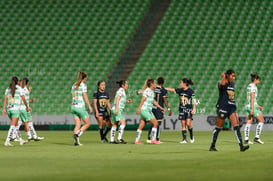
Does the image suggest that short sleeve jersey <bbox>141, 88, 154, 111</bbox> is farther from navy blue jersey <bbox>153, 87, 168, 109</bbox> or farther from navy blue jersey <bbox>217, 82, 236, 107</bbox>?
navy blue jersey <bbox>217, 82, 236, 107</bbox>

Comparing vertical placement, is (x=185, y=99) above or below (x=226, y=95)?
below

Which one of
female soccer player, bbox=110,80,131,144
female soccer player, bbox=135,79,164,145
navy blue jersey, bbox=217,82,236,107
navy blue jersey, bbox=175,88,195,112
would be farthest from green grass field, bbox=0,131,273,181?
navy blue jersey, bbox=175,88,195,112

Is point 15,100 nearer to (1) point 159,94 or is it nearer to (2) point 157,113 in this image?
(2) point 157,113

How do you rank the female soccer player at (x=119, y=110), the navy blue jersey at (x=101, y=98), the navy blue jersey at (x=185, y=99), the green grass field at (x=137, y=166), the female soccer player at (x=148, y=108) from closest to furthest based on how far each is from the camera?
the green grass field at (x=137, y=166) < the female soccer player at (x=148, y=108) < the female soccer player at (x=119, y=110) < the navy blue jersey at (x=185, y=99) < the navy blue jersey at (x=101, y=98)

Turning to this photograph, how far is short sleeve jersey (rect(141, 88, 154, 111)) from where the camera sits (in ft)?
63.6

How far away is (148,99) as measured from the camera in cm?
1947

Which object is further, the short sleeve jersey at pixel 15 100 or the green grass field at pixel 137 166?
the short sleeve jersey at pixel 15 100

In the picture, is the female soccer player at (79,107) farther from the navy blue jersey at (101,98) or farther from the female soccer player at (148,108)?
the navy blue jersey at (101,98)

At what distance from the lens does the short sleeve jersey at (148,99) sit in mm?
19391

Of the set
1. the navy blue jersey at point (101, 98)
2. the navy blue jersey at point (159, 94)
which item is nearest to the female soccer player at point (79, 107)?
the navy blue jersey at point (101, 98)

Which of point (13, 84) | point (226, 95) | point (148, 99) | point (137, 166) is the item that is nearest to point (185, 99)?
point (148, 99)

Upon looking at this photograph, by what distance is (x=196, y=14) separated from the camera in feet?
123

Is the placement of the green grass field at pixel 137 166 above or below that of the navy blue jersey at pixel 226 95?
below

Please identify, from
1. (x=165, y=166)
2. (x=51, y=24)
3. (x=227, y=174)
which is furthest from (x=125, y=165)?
(x=51, y=24)
